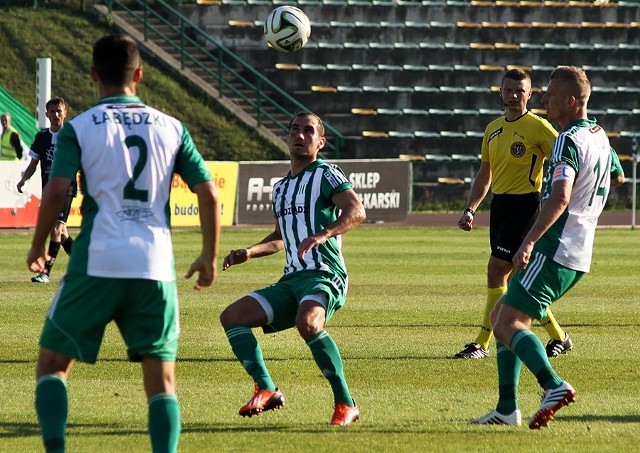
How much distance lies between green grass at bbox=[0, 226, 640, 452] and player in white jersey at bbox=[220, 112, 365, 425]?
28 cm

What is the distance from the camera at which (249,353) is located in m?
7.44

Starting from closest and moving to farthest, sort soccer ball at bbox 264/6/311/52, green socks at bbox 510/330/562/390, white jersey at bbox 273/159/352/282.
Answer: green socks at bbox 510/330/562/390 → white jersey at bbox 273/159/352/282 → soccer ball at bbox 264/6/311/52

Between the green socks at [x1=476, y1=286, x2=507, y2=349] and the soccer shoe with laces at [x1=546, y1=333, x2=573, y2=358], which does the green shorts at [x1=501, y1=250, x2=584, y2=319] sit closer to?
the green socks at [x1=476, y1=286, x2=507, y2=349]

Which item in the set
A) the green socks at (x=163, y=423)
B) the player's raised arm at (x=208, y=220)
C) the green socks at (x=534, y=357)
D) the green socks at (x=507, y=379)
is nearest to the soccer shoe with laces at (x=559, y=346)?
the green socks at (x=507, y=379)

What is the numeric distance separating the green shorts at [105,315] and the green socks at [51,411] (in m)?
0.14

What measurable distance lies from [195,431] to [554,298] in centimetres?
212

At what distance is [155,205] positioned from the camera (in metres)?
5.55

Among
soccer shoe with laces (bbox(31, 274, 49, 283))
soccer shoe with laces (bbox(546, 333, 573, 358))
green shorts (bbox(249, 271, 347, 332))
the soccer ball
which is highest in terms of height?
the soccer ball

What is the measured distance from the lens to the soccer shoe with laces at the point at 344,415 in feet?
23.5

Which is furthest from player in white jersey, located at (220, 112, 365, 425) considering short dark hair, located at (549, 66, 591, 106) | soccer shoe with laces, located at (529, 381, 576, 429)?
short dark hair, located at (549, 66, 591, 106)

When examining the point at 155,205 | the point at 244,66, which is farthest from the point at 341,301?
the point at 244,66

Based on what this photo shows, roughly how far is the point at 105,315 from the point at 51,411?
1.54 feet

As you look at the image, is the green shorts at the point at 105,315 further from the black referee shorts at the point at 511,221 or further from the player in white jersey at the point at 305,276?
the black referee shorts at the point at 511,221

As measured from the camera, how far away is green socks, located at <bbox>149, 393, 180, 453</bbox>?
543 centimetres
